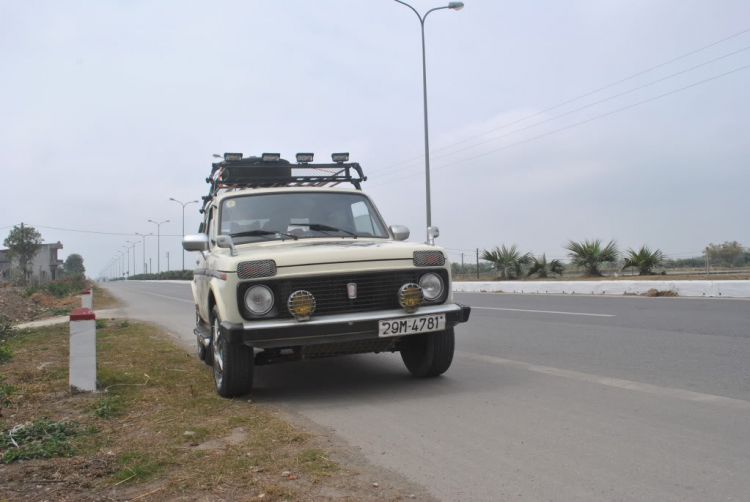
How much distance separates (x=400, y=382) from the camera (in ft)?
19.8

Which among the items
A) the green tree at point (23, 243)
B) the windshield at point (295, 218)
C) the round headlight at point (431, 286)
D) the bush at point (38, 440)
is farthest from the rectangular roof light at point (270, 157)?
the green tree at point (23, 243)

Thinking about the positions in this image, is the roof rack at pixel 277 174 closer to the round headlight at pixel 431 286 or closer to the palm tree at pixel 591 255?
the round headlight at pixel 431 286

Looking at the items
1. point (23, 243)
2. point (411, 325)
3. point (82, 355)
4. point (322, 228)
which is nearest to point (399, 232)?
point (322, 228)

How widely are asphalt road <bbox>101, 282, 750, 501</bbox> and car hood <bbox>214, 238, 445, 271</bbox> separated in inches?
47.6

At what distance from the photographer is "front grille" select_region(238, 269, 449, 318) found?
5.09 m

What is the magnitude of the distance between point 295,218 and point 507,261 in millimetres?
22004

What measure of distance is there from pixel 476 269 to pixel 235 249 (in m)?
25.7

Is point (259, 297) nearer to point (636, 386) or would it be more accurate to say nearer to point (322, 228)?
point (322, 228)

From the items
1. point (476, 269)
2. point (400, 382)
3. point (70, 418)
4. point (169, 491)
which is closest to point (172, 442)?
point (169, 491)

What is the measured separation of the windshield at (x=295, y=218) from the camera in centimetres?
634

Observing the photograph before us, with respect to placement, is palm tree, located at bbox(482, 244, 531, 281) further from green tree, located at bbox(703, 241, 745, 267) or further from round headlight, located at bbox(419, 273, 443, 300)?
round headlight, located at bbox(419, 273, 443, 300)

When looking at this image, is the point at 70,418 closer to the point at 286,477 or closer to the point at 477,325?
the point at 286,477

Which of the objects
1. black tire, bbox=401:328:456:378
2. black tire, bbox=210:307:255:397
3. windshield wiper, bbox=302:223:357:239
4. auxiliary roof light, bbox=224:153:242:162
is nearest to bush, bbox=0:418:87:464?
black tire, bbox=210:307:255:397

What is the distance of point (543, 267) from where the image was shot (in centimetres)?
2633
